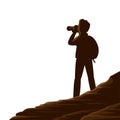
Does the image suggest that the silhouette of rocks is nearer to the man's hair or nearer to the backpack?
the man's hair

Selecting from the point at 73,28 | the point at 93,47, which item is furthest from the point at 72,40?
the point at 93,47

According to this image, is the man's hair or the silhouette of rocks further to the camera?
the man's hair

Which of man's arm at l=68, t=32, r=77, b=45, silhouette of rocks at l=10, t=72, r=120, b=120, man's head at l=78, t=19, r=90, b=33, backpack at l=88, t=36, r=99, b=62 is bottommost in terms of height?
silhouette of rocks at l=10, t=72, r=120, b=120

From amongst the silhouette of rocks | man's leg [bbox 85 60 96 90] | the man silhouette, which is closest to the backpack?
the man silhouette

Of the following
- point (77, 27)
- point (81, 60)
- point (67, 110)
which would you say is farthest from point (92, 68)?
point (67, 110)

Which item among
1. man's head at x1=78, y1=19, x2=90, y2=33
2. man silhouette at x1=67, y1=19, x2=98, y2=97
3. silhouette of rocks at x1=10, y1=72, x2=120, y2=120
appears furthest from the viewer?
man silhouette at x1=67, y1=19, x2=98, y2=97

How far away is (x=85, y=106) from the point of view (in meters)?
3.77

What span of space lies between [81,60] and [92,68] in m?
0.18

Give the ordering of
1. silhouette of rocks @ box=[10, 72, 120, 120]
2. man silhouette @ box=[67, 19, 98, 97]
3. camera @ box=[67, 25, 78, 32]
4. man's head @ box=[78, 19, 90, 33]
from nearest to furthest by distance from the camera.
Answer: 1. silhouette of rocks @ box=[10, 72, 120, 120]
2. man's head @ box=[78, 19, 90, 33]
3. man silhouette @ box=[67, 19, 98, 97]
4. camera @ box=[67, 25, 78, 32]

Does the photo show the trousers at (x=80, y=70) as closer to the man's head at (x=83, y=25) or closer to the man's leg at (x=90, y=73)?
the man's leg at (x=90, y=73)

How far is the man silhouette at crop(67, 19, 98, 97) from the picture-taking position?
5.86 m

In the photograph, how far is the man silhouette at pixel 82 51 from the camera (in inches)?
231

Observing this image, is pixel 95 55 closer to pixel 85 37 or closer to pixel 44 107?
pixel 85 37

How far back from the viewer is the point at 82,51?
607cm
